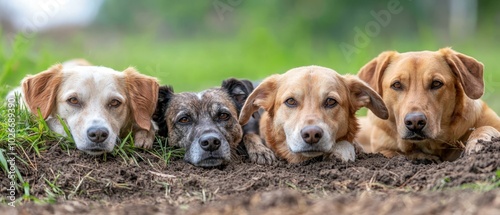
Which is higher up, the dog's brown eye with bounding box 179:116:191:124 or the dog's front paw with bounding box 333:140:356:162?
the dog's brown eye with bounding box 179:116:191:124

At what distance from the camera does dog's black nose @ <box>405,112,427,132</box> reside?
6164 millimetres

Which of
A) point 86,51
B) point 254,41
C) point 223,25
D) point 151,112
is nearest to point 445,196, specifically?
point 151,112

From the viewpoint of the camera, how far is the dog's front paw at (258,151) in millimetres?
6539

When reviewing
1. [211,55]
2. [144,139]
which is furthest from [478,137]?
[211,55]

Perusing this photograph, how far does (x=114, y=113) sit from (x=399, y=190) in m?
2.72

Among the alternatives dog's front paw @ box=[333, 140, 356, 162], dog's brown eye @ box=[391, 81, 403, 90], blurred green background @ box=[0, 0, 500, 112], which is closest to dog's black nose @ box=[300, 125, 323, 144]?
dog's front paw @ box=[333, 140, 356, 162]

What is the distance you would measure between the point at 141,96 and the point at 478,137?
3.16 meters

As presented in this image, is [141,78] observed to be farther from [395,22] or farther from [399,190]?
[395,22]

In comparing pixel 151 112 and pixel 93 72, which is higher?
pixel 93 72

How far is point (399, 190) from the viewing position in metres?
5.12

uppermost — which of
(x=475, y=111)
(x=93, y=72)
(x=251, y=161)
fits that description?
(x=93, y=72)

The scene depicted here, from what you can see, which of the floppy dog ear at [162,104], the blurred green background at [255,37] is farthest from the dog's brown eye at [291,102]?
the blurred green background at [255,37]

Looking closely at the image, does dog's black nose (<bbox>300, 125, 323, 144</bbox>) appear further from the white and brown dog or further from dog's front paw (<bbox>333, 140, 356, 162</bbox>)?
the white and brown dog

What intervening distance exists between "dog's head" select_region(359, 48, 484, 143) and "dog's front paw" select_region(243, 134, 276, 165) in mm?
1243
